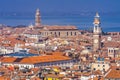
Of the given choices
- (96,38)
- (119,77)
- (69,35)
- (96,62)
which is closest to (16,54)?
(96,62)

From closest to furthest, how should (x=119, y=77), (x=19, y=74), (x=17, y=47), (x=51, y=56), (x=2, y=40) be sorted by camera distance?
(x=119, y=77) → (x=19, y=74) → (x=51, y=56) → (x=17, y=47) → (x=2, y=40)

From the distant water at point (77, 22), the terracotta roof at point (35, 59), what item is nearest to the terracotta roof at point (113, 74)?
the terracotta roof at point (35, 59)

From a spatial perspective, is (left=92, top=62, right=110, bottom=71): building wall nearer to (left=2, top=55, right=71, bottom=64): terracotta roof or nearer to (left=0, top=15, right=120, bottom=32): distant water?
(left=2, top=55, right=71, bottom=64): terracotta roof

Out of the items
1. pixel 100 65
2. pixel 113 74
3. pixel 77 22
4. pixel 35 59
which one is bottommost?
pixel 113 74

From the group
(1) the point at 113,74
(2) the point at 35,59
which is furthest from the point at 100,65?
(1) the point at 113,74

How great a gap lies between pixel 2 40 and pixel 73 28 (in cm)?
1477

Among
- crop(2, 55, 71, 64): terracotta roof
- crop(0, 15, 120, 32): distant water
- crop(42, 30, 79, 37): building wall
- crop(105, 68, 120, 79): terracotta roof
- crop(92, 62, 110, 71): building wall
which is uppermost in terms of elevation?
crop(0, 15, 120, 32): distant water

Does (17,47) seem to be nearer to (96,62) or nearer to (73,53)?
(73,53)

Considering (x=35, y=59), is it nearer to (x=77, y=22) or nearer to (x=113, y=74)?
(x=113, y=74)

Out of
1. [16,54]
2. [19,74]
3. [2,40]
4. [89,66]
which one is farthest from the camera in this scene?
[2,40]

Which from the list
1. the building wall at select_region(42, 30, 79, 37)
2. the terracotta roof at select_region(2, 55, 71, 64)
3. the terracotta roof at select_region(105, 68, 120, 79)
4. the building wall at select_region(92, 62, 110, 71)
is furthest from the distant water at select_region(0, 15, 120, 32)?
the terracotta roof at select_region(105, 68, 120, 79)

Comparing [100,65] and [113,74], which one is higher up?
[100,65]

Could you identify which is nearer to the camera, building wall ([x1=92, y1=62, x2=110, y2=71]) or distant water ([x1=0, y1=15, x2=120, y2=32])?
building wall ([x1=92, y1=62, x2=110, y2=71])

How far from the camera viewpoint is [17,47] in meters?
51.6
